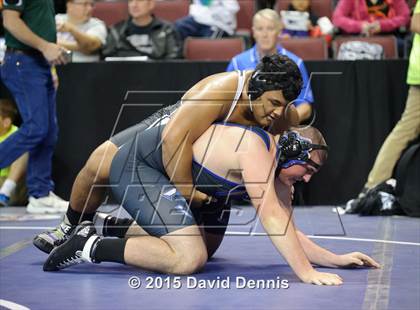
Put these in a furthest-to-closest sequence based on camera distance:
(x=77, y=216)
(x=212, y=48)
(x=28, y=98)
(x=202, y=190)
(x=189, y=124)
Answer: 1. (x=212, y=48)
2. (x=28, y=98)
3. (x=77, y=216)
4. (x=202, y=190)
5. (x=189, y=124)

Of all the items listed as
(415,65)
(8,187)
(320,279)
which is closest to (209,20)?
(415,65)

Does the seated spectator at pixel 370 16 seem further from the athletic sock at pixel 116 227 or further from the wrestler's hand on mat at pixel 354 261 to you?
the wrestler's hand on mat at pixel 354 261

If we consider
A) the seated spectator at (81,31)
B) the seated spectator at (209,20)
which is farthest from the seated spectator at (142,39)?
the seated spectator at (209,20)

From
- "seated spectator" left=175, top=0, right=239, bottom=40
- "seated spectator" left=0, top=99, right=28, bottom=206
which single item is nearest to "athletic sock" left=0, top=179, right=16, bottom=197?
"seated spectator" left=0, top=99, right=28, bottom=206

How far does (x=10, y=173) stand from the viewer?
7.47m

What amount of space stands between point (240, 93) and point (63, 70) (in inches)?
126

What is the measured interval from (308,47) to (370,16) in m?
0.75

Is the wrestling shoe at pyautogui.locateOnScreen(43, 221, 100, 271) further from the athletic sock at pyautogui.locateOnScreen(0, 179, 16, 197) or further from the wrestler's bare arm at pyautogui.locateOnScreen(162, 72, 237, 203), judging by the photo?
the athletic sock at pyautogui.locateOnScreen(0, 179, 16, 197)

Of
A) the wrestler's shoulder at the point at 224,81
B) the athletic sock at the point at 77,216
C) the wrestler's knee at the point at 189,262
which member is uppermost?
the wrestler's shoulder at the point at 224,81

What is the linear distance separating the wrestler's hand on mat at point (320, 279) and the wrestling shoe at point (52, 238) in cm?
145

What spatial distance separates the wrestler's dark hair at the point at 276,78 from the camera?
448cm

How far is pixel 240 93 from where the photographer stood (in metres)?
4.71

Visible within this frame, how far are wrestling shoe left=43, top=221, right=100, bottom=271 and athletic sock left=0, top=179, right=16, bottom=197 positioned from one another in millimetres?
2787

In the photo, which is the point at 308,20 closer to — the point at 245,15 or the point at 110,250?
the point at 245,15
